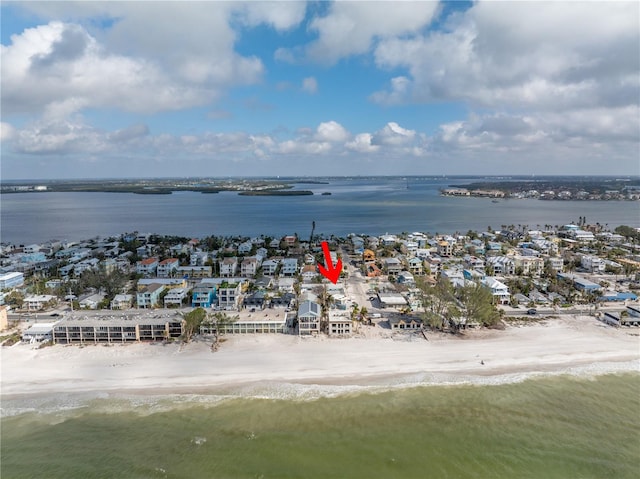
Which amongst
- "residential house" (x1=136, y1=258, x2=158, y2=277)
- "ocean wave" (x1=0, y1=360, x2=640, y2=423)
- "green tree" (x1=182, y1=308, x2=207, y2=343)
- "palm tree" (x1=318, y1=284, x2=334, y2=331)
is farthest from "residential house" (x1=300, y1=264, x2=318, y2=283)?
"ocean wave" (x1=0, y1=360, x2=640, y2=423)

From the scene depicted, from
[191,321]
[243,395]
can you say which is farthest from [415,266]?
[243,395]

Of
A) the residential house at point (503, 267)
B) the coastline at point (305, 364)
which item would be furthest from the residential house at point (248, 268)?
the residential house at point (503, 267)

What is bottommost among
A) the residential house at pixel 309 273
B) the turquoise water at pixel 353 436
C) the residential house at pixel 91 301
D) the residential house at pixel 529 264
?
the turquoise water at pixel 353 436

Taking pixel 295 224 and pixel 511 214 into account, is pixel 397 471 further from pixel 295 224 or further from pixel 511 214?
pixel 511 214

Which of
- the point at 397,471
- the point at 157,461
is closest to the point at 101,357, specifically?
the point at 157,461

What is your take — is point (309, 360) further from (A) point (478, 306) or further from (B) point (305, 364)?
(A) point (478, 306)

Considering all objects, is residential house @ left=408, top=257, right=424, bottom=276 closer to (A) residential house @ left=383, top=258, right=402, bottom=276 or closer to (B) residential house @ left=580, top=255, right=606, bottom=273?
(A) residential house @ left=383, top=258, right=402, bottom=276

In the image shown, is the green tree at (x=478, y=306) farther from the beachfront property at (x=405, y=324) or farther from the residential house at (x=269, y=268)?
the residential house at (x=269, y=268)
